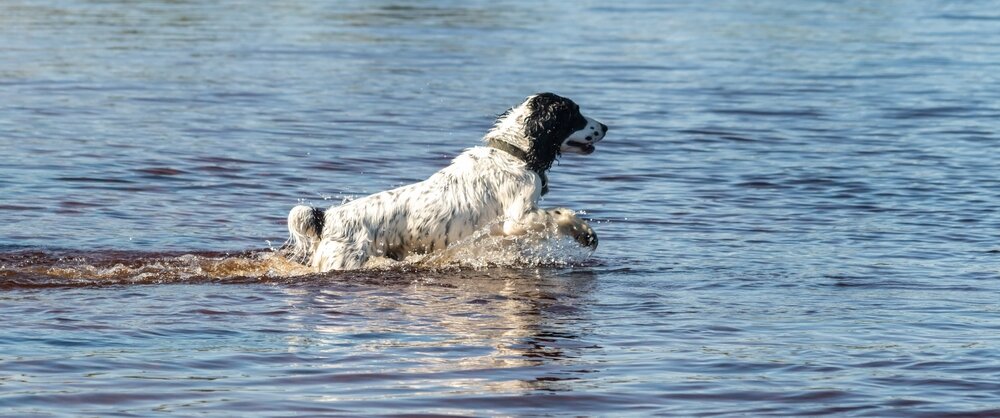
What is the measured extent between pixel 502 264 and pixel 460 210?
23.2 inches

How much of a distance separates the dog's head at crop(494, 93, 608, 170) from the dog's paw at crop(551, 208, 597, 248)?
34 centimetres

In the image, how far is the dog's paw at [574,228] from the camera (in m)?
9.38

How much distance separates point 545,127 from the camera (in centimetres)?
952

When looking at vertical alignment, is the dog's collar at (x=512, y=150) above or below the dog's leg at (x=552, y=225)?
above

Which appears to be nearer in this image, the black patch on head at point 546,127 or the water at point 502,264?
the water at point 502,264

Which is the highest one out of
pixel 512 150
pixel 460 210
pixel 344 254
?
pixel 512 150

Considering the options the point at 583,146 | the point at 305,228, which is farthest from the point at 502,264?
the point at 305,228

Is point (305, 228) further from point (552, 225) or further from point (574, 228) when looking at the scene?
point (574, 228)

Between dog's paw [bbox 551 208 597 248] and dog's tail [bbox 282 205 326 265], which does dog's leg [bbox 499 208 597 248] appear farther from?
dog's tail [bbox 282 205 326 265]

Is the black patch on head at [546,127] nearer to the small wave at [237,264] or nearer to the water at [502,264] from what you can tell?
the small wave at [237,264]

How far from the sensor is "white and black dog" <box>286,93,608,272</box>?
9.25m

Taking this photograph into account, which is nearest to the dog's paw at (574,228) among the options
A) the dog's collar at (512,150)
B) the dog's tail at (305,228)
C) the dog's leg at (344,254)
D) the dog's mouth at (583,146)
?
the dog's collar at (512,150)

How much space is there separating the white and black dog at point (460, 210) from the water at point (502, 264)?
0.19 metres

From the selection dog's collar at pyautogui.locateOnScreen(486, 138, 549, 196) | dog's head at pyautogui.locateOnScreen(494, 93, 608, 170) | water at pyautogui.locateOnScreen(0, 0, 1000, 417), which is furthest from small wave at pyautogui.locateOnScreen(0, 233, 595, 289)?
dog's head at pyautogui.locateOnScreen(494, 93, 608, 170)
